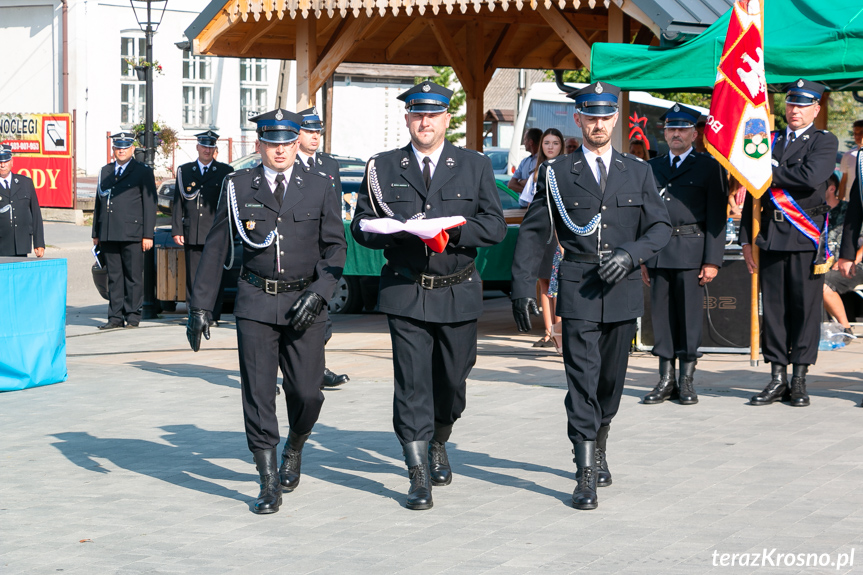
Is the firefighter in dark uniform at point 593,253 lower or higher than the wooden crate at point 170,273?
higher

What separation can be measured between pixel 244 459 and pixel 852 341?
23.1 feet

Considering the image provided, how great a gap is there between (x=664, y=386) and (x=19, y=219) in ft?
25.7

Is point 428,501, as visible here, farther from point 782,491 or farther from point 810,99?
point 810,99

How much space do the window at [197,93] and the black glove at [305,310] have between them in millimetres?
36705

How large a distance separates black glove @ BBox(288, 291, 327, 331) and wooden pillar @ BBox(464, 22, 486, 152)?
9.93 metres

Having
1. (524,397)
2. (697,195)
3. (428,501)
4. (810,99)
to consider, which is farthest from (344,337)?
(428,501)

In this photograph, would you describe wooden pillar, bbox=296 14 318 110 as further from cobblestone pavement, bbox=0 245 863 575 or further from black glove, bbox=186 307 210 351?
black glove, bbox=186 307 210 351

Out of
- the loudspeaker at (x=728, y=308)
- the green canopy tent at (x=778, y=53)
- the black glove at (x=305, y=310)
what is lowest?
the loudspeaker at (x=728, y=308)

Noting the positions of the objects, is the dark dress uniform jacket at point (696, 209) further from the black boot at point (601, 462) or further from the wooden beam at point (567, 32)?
the wooden beam at point (567, 32)

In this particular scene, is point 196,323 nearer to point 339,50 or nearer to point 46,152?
point 339,50

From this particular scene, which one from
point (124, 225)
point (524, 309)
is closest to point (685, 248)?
point (524, 309)

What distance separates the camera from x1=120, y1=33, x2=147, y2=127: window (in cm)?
3984

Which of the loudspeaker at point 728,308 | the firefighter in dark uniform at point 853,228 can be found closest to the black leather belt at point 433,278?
the firefighter in dark uniform at point 853,228

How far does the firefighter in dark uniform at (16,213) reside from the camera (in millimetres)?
13180
